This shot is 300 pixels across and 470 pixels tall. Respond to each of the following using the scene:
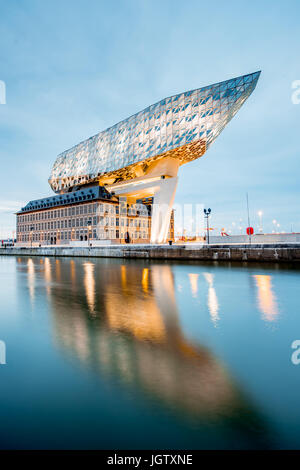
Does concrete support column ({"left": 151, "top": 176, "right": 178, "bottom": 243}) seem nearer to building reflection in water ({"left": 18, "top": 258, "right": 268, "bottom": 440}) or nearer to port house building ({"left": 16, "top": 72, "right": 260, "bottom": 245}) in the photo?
port house building ({"left": 16, "top": 72, "right": 260, "bottom": 245})

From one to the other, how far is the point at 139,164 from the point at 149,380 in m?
47.0

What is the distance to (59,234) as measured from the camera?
81.8m

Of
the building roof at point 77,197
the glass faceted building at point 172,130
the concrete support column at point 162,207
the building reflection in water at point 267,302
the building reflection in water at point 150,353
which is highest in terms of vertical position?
the glass faceted building at point 172,130

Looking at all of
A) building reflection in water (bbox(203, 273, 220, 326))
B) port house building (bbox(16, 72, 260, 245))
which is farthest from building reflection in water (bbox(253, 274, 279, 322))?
port house building (bbox(16, 72, 260, 245))

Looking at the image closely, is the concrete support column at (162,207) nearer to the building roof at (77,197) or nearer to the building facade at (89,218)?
the building facade at (89,218)

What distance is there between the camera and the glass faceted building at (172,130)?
39281 millimetres

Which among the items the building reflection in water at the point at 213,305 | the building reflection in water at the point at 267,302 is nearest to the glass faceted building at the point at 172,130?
the building reflection in water at the point at 267,302

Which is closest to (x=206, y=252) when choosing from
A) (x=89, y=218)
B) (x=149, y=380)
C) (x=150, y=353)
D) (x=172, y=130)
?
(x=172, y=130)

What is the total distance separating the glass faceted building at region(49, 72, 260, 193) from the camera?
3928 centimetres

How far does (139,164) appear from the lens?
1895 inches

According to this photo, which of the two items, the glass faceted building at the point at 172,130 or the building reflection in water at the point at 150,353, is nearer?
the building reflection in water at the point at 150,353

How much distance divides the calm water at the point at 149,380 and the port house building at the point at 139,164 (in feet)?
125

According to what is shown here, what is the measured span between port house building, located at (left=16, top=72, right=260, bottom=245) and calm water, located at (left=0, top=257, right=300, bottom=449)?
38252 millimetres
